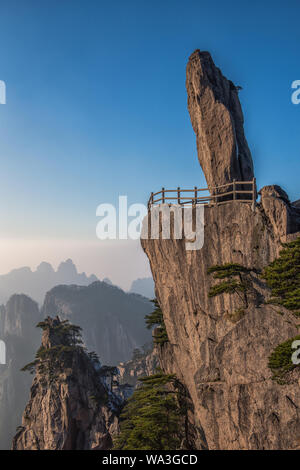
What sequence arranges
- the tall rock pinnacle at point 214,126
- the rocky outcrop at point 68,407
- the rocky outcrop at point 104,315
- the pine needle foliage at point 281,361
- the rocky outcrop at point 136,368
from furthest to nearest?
the rocky outcrop at point 104,315
the rocky outcrop at point 136,368
the rocky outcrop at point 68,407
the tall rock pinnacle at point 214,126
the pine needle foliage at point 281,361

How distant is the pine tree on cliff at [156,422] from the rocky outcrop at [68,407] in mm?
20188

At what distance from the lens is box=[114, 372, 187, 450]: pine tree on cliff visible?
2152 centimetres

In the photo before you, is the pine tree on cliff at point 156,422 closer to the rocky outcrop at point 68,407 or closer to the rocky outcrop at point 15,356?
the rocky outcrop at point 68,407

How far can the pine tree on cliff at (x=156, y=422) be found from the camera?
21516 millimetres

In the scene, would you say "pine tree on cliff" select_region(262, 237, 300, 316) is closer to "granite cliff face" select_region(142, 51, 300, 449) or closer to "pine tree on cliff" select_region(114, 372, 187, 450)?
"granite cliff face" select_region(142, 51, 300, 449)

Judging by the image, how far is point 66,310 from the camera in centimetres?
17312

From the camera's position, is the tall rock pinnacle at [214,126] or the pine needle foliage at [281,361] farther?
the tall rock pinnacle at [214,126]

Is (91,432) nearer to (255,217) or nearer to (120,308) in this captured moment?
(255,217)

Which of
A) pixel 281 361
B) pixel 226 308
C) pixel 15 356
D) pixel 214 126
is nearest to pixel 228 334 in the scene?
pixel 226 308

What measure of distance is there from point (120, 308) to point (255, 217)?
166 metres

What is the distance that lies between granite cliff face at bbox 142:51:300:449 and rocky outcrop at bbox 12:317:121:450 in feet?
65.5

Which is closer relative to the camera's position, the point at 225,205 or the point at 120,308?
the point at 225,205

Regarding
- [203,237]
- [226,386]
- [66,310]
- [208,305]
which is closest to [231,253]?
[203,237]

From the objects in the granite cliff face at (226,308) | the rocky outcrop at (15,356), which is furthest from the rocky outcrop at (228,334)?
the rocky outcrop at (15,356)
